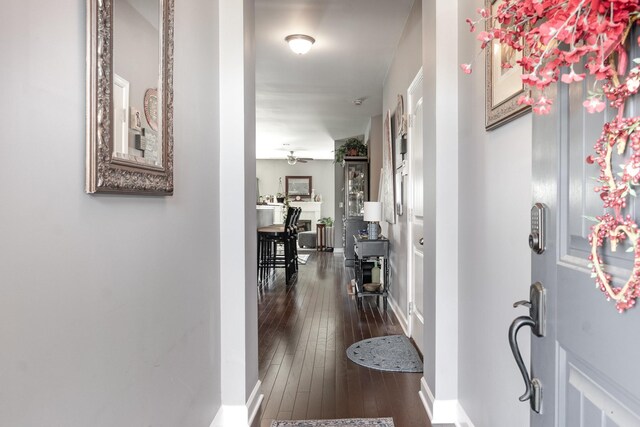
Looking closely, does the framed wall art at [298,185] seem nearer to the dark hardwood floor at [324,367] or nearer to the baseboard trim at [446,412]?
the dark hardwood floor at [324,367]

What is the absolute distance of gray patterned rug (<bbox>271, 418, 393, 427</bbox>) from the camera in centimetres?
223

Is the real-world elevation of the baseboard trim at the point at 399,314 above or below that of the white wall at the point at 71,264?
below

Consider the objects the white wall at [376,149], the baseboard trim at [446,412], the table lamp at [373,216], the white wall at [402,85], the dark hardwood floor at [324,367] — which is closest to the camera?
the baseboard trim at [446,412]

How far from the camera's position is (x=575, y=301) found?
2.40 ft

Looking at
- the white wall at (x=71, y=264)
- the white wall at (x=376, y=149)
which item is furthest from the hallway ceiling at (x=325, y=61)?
the white wall at (x=71, y=264)

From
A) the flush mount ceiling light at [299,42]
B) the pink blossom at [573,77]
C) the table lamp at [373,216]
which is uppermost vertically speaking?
the flush mount ceiling light at [299,42]

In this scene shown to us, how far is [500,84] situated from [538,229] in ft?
3.04

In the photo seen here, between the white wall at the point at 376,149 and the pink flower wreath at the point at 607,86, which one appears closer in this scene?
the pink flower wreath at the point at 607,86

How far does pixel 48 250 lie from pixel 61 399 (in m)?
0.34

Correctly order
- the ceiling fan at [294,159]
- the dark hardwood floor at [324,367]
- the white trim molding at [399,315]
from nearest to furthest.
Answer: the dark hardwood floor at [324,367], the white trim molding at [399,315], the ceiling fan at [294,159]

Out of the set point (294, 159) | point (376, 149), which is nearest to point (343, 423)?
point (376, 149)

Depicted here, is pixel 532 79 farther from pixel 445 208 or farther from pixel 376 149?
pixel 376 149

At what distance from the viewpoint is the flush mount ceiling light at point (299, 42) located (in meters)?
4.04

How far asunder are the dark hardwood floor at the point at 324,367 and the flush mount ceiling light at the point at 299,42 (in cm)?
277
